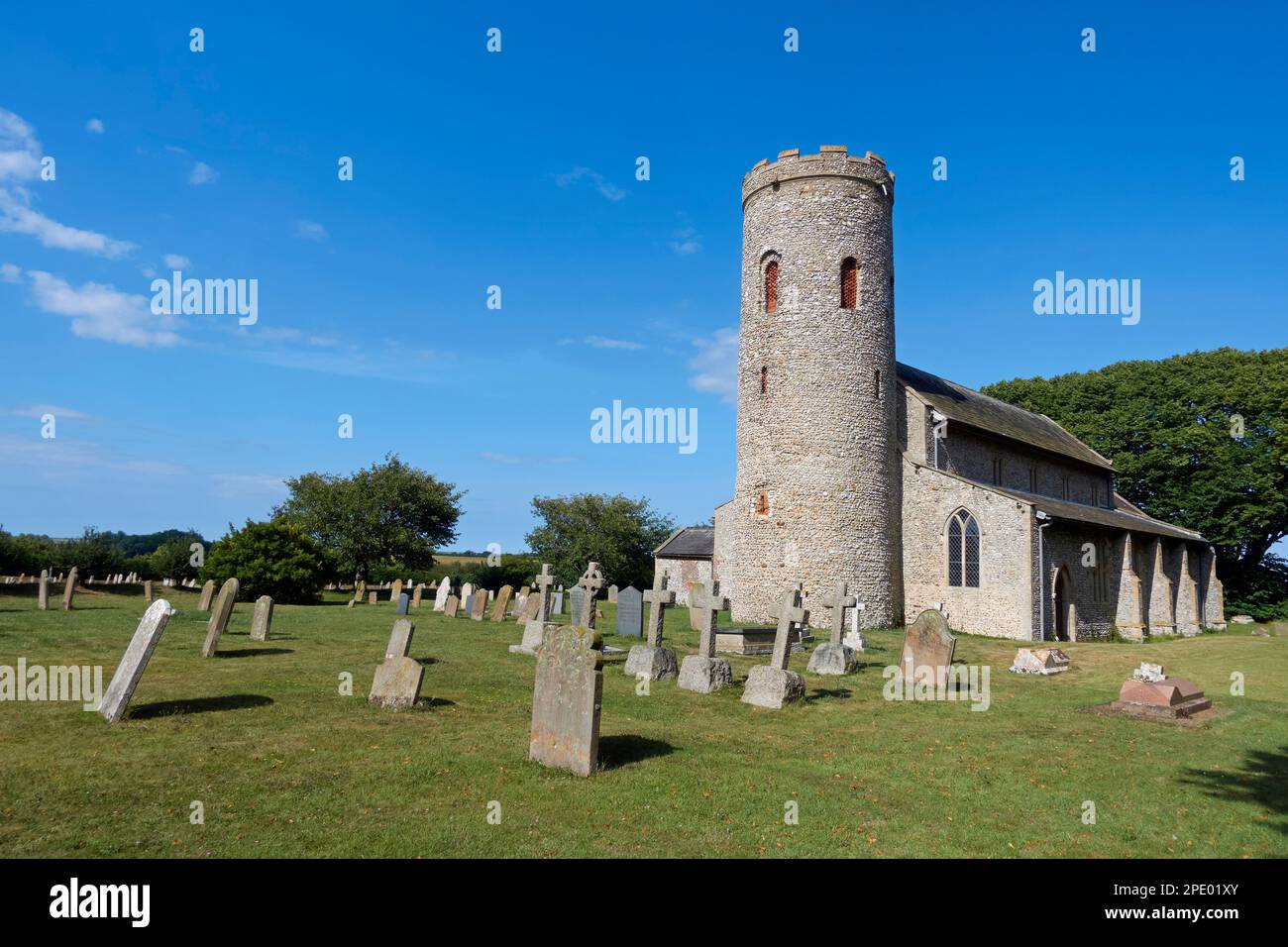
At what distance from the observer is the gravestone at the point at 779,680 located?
11.3 meters

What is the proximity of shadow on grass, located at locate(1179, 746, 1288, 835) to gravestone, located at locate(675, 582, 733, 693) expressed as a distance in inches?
247

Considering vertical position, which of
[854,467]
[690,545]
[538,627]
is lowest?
[538,627]

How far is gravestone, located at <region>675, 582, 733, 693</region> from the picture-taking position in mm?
12247

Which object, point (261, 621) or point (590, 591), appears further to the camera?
point (261, 621)

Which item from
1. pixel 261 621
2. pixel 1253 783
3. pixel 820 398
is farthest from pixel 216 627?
pixel 820 398

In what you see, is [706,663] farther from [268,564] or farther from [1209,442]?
[1209,442]

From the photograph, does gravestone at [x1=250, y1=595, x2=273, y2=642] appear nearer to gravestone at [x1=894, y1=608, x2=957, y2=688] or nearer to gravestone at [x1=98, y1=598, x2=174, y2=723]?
gravestone at [x1=98, y1=598, x2=174, y2=723]

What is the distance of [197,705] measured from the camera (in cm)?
922

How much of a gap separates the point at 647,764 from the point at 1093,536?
2348cm

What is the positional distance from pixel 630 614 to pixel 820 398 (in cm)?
977

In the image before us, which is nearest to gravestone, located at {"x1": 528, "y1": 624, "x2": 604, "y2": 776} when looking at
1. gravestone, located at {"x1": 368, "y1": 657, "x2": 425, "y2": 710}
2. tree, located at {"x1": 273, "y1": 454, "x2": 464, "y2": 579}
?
gravestone, located at {"x1": 368, "y1": 657, "x2": 425, "y2": 710}

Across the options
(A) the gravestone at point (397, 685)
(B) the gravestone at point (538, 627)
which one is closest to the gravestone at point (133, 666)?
(A) the gravestone at point (397, 685)
